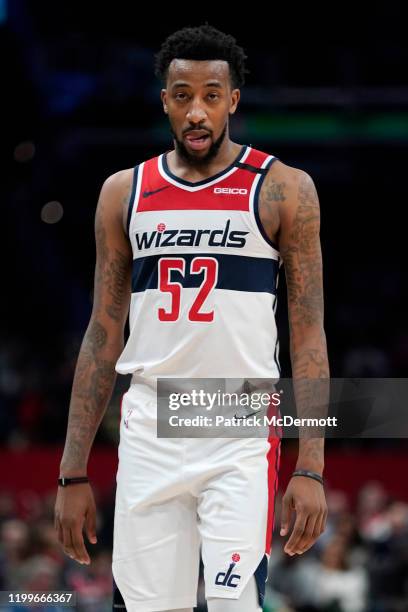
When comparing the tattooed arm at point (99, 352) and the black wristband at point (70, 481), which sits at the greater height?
the tattooed arm at point (99, 352)

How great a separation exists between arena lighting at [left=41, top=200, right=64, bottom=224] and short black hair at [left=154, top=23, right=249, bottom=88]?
43.5 ft

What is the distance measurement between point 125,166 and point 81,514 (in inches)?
508

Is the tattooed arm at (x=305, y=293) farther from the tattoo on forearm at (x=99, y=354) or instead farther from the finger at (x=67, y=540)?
the finger at (x=67, y=540)

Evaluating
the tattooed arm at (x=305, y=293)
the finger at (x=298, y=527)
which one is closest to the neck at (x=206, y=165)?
the tattooed arm at (x=305, y=293)

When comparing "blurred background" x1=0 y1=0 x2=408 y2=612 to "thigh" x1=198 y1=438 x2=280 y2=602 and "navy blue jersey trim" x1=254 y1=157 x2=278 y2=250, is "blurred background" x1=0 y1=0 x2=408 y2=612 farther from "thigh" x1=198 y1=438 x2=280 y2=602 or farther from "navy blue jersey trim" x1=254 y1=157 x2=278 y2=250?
"navy blue jersey trim" x1=254 y1=157 x2=278 y2=250

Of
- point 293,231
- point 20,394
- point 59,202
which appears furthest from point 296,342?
point 59,202

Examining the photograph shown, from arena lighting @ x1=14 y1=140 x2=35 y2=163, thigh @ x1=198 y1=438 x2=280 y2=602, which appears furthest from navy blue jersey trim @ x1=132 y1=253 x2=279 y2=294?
arena lighting @ x1=14 y1=140 x2=35 y2=163

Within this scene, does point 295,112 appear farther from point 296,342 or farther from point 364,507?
point 296,342

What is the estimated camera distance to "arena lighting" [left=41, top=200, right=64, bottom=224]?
18109 millimetres

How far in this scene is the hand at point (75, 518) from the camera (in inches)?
186

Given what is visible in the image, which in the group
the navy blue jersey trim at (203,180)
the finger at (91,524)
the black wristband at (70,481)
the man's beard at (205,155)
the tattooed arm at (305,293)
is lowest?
the finger at (91,524)

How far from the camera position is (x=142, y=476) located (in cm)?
458

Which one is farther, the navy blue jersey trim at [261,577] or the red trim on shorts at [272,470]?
the red trim on shorts at [272,470]

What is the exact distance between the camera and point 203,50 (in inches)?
187
